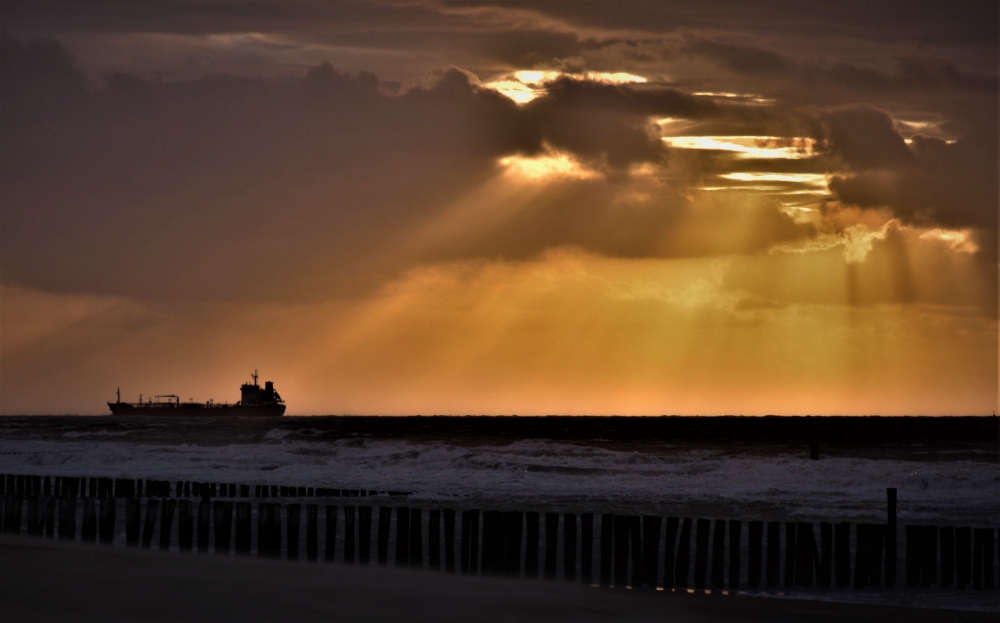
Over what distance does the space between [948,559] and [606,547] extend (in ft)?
15.6

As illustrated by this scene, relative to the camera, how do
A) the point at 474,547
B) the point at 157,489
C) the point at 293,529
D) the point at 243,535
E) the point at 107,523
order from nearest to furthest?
the point at 474,547 → the point at 293,529 → the point at 243,535 → the point at 107,523 → the point at 157,489

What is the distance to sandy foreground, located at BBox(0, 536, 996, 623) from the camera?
11117 mm

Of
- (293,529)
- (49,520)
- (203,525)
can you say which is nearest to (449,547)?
(293,529)

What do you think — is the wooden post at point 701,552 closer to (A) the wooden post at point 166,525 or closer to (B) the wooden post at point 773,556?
(B) the wooden post at point 773,556

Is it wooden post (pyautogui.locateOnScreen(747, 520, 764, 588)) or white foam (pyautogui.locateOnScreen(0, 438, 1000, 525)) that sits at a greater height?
wooden post (pyautogui.locateOnScreen(747, 520, 764, 588))

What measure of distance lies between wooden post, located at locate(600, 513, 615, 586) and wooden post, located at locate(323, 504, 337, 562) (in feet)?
14.5

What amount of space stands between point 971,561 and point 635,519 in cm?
466

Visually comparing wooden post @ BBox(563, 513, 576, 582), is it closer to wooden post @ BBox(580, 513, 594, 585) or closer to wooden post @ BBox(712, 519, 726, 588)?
wooden post @ BBox(580, 513, 594, 585)

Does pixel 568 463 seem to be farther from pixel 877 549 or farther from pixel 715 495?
pixel 877 549

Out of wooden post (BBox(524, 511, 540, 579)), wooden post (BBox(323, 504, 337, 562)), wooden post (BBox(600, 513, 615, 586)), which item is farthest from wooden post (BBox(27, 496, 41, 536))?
wooden post (BBox(600, 513, 615, 586))

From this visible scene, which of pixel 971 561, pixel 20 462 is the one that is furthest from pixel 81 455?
pixel 971 561

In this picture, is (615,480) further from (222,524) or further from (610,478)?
(222,524)

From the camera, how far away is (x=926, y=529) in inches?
568

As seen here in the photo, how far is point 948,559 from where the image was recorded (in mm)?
14414
